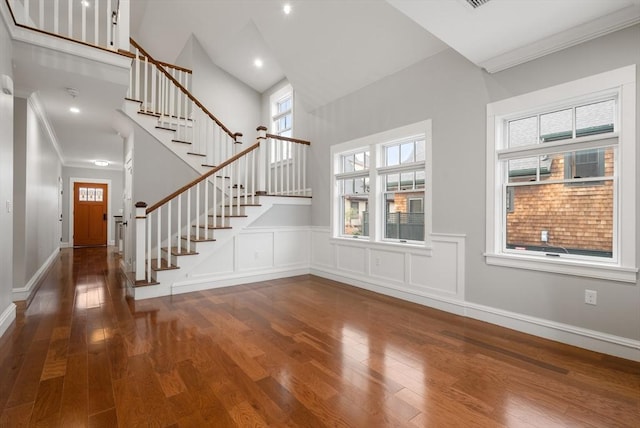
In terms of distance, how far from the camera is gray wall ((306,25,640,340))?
2.47 m

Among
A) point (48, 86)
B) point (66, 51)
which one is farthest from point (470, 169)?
point (48, 86)

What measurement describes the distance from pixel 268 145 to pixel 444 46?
3.00 metres

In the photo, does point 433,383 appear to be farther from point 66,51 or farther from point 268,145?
point 66,51

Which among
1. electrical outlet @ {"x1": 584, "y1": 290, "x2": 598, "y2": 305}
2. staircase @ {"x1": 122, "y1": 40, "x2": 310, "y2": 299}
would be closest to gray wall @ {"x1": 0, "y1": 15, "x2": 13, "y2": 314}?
staircase @ {"x1": 122, "y1": 40, "x2": 310, "y2": 299}

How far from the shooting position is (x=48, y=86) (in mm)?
3615

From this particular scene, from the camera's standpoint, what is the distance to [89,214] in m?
9.96

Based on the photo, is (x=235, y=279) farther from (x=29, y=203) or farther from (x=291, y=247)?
(x=29, y=203)

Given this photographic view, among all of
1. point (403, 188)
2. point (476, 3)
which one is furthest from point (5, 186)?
point (476, 3)

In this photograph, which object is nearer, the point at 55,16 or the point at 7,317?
the point at 7,317

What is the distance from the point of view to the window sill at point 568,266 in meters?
2.40

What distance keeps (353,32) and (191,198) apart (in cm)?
370

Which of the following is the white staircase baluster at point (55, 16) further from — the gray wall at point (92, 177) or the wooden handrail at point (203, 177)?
the gray wall at point (92, 177)

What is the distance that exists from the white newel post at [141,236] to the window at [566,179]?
4130mm

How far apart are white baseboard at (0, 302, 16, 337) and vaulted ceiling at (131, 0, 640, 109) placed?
4.35m
